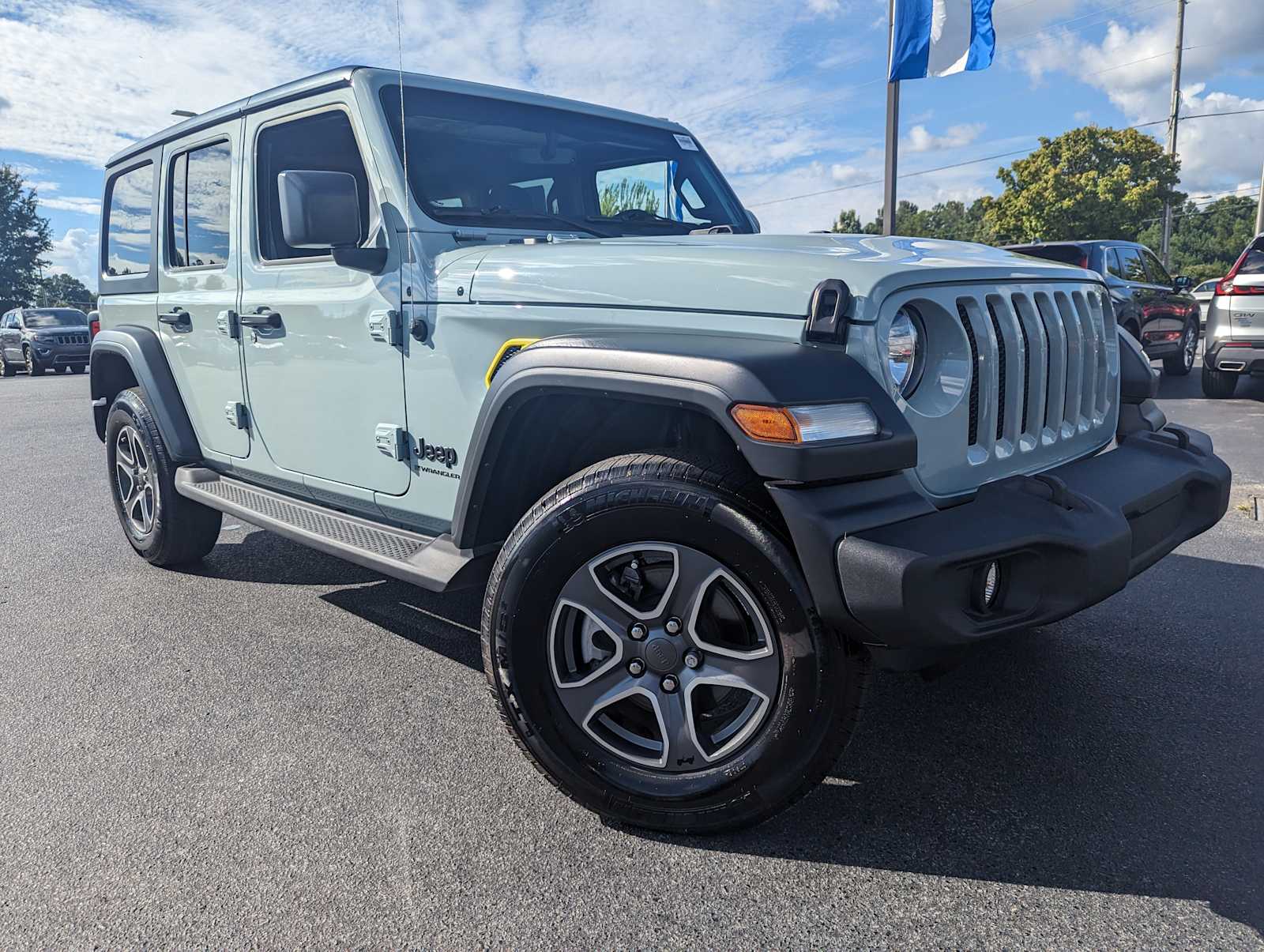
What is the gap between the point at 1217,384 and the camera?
992 cm

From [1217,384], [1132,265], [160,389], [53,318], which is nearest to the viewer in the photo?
[160,389]

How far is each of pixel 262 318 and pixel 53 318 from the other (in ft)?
76.7

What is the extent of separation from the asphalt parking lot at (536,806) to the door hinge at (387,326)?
1.19 metres

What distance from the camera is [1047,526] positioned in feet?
6.68

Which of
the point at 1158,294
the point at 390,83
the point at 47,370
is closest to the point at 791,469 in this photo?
the point at 390,83

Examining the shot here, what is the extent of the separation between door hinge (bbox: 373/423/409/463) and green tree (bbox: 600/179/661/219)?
1.22 metres

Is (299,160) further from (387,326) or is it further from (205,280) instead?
(387,326)

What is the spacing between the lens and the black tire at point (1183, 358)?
39.6 ft


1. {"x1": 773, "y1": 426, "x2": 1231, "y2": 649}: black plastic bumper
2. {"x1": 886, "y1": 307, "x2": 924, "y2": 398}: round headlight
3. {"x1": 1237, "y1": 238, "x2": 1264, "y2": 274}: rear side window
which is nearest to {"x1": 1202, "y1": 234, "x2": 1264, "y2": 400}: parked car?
{"x1": 1237, "y1": 238, "x2": 1264, "y2": 274}: rear side window

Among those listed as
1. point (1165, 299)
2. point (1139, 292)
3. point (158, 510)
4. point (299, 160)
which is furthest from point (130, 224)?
point (1165, 299)

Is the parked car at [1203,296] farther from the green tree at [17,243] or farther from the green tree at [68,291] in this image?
the green tree at [68,291]

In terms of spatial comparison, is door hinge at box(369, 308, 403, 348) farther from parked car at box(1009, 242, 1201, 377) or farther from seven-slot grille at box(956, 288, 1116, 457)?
parked car at box(1009, 242, 1201, 377)

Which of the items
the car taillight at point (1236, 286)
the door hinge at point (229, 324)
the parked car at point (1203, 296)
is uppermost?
the parked car at point (1203, 296)

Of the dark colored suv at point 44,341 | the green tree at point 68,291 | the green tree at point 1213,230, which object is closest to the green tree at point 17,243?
the green tree at point 68,291
